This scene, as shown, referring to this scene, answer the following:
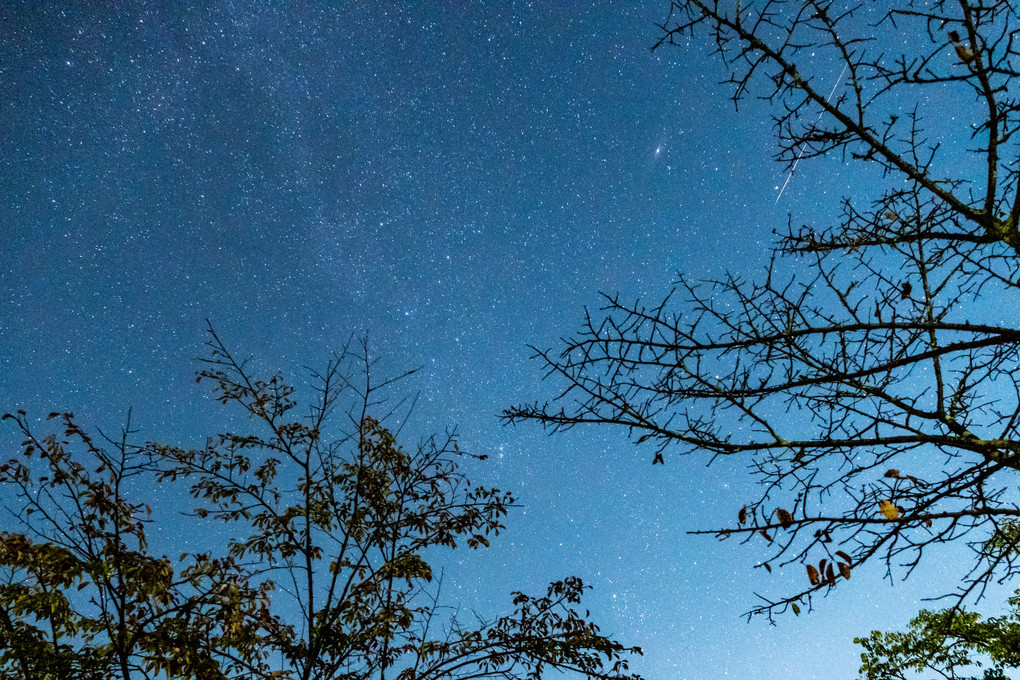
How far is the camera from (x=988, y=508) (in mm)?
2096

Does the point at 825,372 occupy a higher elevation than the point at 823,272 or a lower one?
lower

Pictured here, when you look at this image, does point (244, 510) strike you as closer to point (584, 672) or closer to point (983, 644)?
point (584, 672)

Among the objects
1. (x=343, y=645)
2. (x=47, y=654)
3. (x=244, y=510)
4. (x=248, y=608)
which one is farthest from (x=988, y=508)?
(x=47, y=654)

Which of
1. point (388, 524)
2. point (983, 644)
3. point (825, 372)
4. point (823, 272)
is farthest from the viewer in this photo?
point (983, 644)

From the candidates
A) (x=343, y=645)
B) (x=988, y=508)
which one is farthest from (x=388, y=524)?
(x=988, y=508)

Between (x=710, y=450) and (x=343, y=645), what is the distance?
362 cm

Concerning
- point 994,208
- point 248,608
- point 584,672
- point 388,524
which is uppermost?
point 388,524

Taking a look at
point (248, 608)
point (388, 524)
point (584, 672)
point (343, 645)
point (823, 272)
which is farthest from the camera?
point (388, 524)

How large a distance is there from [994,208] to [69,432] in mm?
5825

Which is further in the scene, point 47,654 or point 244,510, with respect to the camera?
point 244,510

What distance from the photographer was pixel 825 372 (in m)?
2.87

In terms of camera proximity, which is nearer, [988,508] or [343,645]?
[988,508]

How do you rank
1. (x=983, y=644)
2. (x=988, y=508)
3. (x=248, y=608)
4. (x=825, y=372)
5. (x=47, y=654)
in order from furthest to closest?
1. (x=983, y=644)
2. (x=47, y=654)
3. (x=248, y=608)
4. (x=825, y=372)
5. (x=988, y=508)

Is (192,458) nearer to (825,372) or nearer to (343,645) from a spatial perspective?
(343,645)
